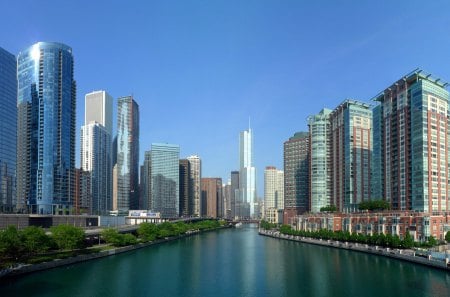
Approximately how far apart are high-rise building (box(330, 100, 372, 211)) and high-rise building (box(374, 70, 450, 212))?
3310 cm

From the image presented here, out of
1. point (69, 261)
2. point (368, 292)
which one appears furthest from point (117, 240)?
point (368, 292)

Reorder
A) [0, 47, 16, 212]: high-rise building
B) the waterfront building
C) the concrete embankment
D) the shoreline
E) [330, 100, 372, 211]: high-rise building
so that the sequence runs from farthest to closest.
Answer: [330, 100, 372, 211]: high-rise building, [0, 47, 16, 212]: high-rise building, the waterfront building, the concrete embankment, the shoreline

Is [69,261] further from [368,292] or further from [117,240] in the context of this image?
[368,292]

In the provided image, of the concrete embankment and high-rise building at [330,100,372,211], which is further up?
high-rise building at [330,100,372,211]

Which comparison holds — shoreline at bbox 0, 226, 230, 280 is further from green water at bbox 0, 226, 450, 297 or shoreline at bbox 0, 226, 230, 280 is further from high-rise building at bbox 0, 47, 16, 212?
high-rise building at bbox 0, 47, 16, 212

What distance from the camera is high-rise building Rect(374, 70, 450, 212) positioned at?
420 ft

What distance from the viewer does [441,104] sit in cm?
13300

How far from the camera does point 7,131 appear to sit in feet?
551

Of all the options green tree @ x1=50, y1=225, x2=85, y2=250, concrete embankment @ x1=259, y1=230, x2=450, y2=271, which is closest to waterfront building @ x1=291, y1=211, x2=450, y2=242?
concrete embankment @ x1=259, y1=230, x2=450, y2=271

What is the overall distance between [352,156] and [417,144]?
53.4 meters

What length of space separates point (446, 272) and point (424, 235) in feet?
119

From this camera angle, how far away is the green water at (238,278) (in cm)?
6894

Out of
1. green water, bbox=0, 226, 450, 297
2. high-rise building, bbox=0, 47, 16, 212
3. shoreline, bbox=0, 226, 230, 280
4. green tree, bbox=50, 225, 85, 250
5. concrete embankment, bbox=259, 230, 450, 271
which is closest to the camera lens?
green water, bbox=0, 226, 450, 297

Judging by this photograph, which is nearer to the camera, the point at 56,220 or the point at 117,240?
the point at 117,240
